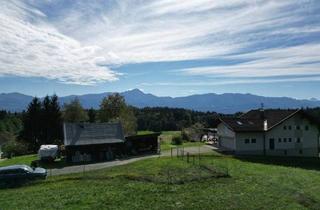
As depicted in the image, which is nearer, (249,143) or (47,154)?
(47,154)

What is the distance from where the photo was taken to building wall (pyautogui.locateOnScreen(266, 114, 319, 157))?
62656mm

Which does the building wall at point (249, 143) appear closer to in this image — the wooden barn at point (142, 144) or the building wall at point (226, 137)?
the building wall at point (226, 137)

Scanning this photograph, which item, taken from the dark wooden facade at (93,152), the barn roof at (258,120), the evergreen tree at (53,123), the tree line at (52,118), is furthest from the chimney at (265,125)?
the evergreen tree at (53,123)

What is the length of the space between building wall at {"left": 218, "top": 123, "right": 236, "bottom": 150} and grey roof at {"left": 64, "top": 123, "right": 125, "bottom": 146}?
708 inches

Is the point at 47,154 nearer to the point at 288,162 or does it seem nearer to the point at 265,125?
the point at 288,162

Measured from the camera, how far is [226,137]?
64500 millimetres

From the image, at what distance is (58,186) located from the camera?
3288cm

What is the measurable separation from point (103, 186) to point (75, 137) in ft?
76.5

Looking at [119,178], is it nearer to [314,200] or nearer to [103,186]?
[103,186]

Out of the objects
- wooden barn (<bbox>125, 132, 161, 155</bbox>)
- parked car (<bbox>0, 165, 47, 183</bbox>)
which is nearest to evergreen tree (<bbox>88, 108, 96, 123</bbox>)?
wooden barn (<bbox>125, 132, 161, 155</bbox>)

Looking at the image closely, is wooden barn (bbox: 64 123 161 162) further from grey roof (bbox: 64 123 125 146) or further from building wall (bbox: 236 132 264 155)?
building wall (bbox: 236 132 264 155)

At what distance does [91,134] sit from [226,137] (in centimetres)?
2323

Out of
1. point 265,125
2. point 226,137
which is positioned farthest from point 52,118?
point 265,125

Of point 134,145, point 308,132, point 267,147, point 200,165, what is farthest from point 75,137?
point 308,132
